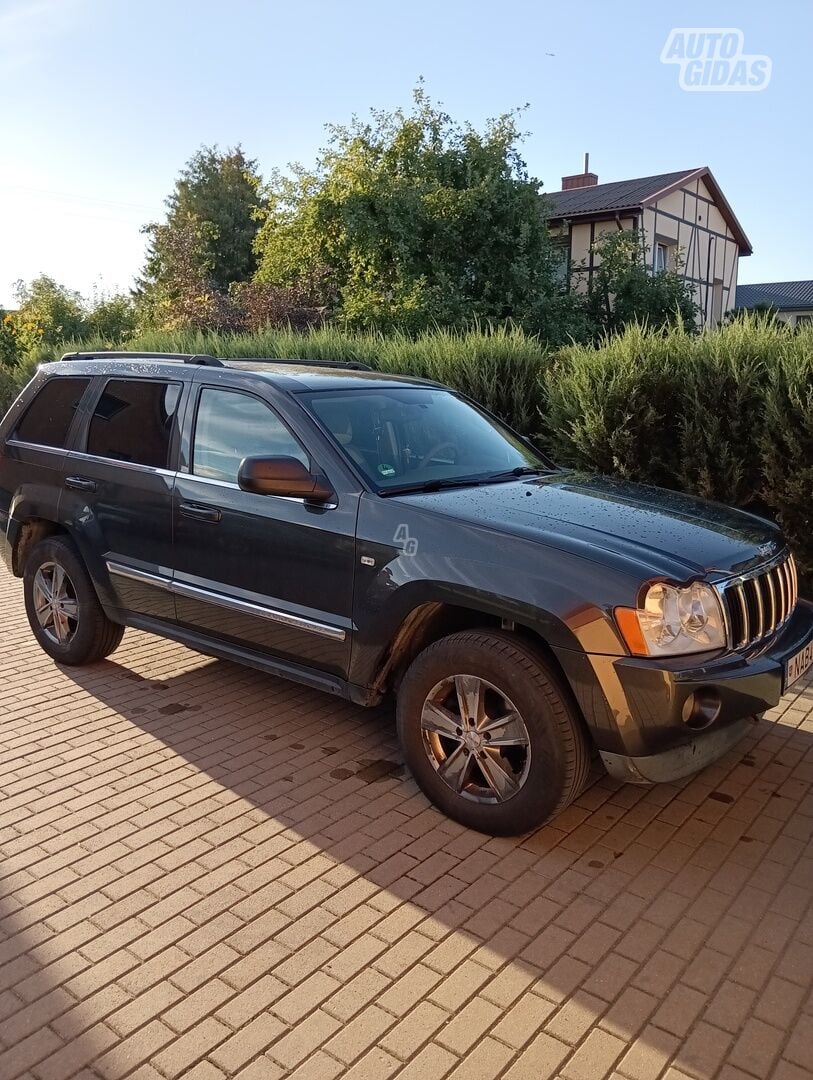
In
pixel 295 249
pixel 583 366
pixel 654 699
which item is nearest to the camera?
Answer: pixel 654 699

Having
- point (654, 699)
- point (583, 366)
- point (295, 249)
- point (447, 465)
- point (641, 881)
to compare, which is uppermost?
point (295, 249)

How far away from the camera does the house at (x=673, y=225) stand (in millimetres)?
22578

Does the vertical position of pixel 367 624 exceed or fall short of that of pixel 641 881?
it exceeds it

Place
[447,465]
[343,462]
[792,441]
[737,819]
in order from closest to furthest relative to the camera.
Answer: [737,819]
[343,462]
[447,465]
[792,441]

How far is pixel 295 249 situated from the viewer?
810 inches

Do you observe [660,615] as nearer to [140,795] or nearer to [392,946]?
[392,946]

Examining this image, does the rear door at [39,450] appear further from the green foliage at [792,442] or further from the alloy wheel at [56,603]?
the green foliage at [792,442]

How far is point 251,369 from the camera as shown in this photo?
15.1 feet

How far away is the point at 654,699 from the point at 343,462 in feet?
5.58

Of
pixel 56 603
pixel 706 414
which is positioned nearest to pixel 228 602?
pixel 56 603

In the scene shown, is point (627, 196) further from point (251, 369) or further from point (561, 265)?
point (251, 369)

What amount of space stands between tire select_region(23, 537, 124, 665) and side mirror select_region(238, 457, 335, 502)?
181cm

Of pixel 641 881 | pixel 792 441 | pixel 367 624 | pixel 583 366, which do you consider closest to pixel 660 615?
pixel 641 881

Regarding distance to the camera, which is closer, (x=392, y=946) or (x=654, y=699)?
(x=392, y=946)
